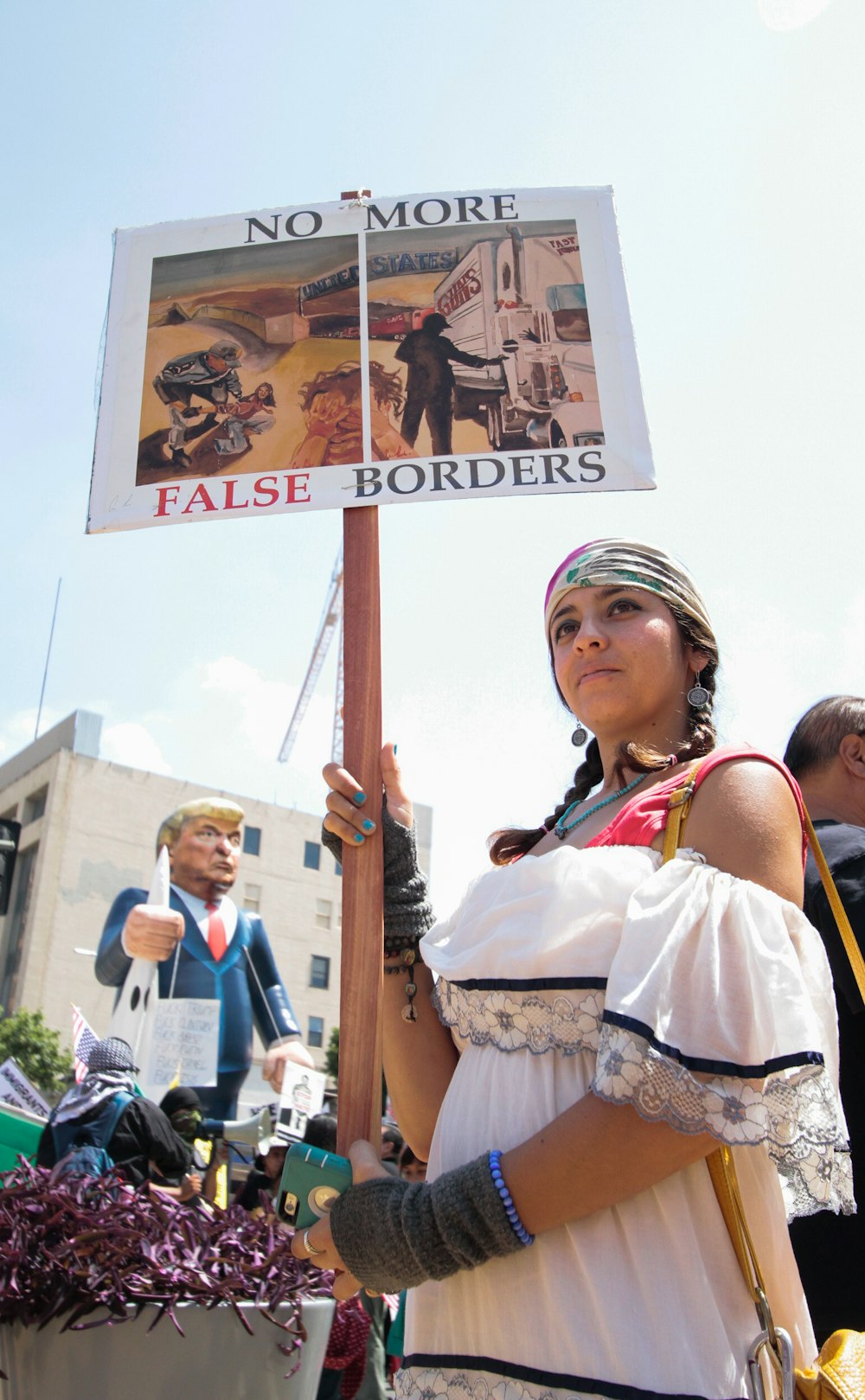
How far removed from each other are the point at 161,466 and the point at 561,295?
3.29ft

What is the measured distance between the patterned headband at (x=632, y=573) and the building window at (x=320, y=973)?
41.8m

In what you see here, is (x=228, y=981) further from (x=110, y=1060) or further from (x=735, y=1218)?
(x=735, y=1218)

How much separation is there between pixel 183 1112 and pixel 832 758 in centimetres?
585

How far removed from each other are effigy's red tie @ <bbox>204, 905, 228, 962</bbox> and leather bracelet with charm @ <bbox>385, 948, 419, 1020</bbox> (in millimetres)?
11578

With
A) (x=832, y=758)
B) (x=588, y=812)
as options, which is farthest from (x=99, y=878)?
(x=588, y=812)

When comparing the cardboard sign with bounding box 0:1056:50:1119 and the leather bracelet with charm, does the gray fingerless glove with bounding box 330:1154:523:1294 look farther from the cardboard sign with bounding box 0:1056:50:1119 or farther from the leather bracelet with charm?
the cardboard sign with bounding box 0:1056:50:1119

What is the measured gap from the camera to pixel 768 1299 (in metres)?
1.49

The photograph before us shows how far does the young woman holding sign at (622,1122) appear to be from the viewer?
4.77 ft

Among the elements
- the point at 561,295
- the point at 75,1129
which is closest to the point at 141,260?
the point at 561,295

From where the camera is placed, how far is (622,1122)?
1.49 metres

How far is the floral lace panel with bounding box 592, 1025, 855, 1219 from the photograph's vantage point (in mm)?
1461

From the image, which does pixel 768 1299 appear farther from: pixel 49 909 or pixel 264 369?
pixel 49 909

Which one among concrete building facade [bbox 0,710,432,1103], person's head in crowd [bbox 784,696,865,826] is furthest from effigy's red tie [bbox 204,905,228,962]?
concrete building facade [bbox 0,710,432,1103]

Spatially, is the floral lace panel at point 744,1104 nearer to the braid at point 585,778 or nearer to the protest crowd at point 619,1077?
the protest crowd at point 619,1077
